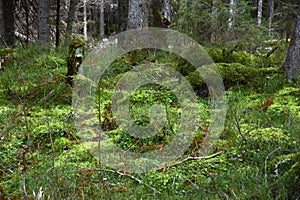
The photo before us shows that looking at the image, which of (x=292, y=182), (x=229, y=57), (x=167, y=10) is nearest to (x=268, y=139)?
(x=292, y=182)

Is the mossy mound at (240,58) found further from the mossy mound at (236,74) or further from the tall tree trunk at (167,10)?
the tall tree trunk at (167,10)

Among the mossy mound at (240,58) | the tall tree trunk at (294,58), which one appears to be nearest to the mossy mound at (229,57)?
the mossy mound at (240,58)

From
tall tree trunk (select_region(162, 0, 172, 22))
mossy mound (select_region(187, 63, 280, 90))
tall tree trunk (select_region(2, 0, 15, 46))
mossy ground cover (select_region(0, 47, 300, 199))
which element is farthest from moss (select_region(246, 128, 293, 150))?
tall tree trunk (select_region(2, 0, 15, 46))

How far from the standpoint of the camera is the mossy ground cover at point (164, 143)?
347 cm

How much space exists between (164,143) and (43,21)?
688 centimetres

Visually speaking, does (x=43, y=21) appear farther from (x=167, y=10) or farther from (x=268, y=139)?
(x=268, y=139)

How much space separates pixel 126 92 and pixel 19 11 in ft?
25.1

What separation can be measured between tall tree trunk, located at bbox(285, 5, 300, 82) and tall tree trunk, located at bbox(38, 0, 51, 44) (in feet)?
21.1

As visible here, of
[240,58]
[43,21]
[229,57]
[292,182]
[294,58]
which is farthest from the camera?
[43,21]

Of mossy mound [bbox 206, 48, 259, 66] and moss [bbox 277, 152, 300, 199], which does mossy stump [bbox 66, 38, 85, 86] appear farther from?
moss [bbox 277, 152, 300, 199]

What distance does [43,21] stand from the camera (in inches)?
411

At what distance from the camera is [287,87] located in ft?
21.4

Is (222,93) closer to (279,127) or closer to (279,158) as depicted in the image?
(279,127)

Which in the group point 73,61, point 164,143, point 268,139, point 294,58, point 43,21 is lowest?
point 164,143
